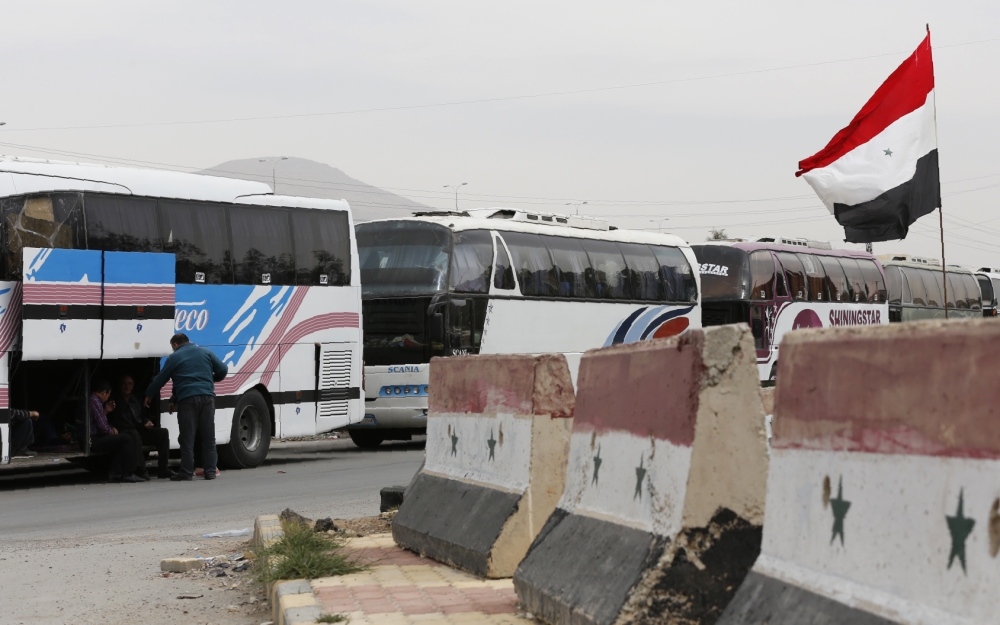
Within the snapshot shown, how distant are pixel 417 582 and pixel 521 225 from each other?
51.7 ft

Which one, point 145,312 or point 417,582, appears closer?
point 417,582

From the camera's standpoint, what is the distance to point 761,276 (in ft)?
87.6

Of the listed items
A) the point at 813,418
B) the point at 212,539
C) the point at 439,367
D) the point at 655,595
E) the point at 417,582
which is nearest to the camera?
the point at 813,418

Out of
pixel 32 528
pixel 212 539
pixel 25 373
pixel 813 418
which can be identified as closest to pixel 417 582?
pixel 813 418

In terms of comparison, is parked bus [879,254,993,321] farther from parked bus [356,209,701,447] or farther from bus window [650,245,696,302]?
parked bus [356,209,701,447]

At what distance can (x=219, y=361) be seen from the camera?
1537 centimetres

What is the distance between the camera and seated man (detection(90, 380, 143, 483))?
14852mm

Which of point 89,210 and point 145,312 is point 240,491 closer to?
point 145,312

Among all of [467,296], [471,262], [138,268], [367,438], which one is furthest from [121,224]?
[367,438]

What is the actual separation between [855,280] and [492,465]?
24.9 meters

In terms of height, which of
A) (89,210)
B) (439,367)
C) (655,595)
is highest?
(89,210)

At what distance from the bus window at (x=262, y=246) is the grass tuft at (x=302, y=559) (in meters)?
10.00

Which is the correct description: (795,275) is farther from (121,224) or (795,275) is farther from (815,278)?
(121,224)

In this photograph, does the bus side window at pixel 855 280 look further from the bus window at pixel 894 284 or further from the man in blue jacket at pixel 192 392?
the man in blue jacket at pixel 192 392
